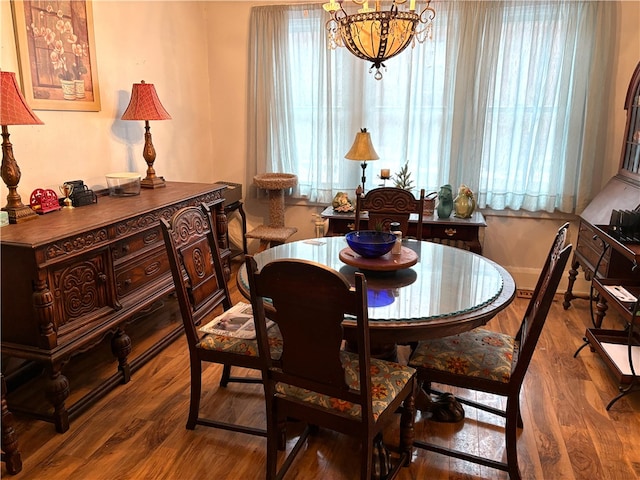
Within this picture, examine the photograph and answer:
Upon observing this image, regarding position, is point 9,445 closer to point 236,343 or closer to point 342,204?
point 236,343

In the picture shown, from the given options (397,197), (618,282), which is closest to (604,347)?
(618,282)

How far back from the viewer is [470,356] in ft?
6.30

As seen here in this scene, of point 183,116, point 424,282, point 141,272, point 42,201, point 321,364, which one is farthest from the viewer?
point 183,116

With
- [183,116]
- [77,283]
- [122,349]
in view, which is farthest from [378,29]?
[183,116]

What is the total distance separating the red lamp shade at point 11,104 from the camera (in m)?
2.07

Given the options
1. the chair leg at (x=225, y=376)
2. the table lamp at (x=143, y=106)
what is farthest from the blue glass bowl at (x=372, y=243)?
the table lamp at (x=143, y=106)

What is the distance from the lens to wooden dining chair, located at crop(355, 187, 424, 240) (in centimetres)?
287

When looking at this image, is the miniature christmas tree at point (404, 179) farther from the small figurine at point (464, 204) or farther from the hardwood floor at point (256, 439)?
the hardwood floor at point (256, 439)

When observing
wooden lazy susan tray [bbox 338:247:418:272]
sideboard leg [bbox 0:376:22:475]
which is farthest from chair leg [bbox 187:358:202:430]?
wooden lazy susan tray [bbox 338:247:418:272]

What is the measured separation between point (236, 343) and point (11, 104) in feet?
4.78

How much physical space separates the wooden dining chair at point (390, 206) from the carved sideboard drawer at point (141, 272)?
122 cm

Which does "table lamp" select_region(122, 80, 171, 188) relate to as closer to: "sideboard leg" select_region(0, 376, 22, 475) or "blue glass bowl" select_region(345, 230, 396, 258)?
"blue glass bowl" select_region(345, 230, 396, 258)

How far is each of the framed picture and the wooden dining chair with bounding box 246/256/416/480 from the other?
1.92m

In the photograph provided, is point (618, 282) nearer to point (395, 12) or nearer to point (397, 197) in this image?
point (397, 197)
